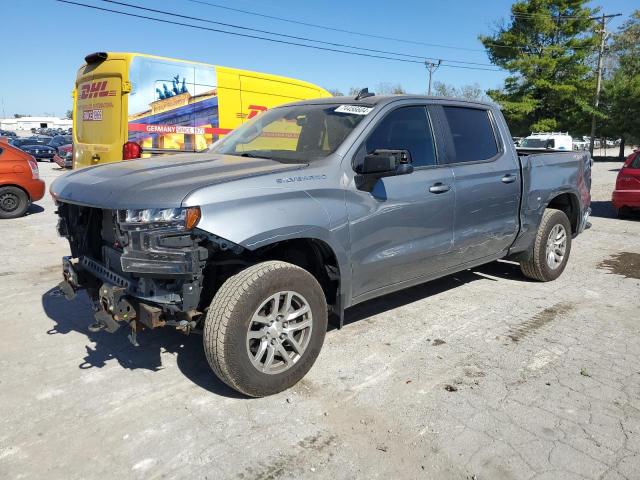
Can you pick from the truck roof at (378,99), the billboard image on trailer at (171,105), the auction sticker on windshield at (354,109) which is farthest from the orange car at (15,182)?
the auction sticker on windshield at (354,109)

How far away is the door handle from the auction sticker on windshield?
2.63 feet

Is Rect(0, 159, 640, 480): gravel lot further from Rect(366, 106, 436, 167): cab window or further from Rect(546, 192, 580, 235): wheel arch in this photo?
Rect(366, 106, 436, 167): cab window

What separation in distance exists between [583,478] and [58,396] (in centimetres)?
306

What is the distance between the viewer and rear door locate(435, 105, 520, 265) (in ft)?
14.9

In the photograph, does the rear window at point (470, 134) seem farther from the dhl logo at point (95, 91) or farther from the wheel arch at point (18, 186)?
the wheel arch at point (18, 186)

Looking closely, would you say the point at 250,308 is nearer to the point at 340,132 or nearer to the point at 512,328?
the point at 340,132

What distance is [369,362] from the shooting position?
3842mm

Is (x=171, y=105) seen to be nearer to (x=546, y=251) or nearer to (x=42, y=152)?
(x=546, y=251)

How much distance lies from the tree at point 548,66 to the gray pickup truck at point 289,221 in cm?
3654

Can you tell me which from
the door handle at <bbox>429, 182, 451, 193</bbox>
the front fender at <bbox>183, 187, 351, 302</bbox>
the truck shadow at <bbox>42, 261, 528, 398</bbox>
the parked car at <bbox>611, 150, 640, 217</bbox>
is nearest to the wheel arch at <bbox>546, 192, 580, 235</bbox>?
the truck shadow at <bbox>42, 261, 528, 398</bbox>

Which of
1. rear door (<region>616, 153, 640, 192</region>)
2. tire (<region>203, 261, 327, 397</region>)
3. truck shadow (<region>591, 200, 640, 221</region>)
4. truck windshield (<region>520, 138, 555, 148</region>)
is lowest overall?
tire (<region>203, 261, 327, 397</region>)

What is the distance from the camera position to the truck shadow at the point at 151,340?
147 inches

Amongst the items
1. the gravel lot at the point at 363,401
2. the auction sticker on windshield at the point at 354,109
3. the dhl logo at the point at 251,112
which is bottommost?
the gravel lot at the point at 363,401

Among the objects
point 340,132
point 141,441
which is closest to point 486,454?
point 141,441
